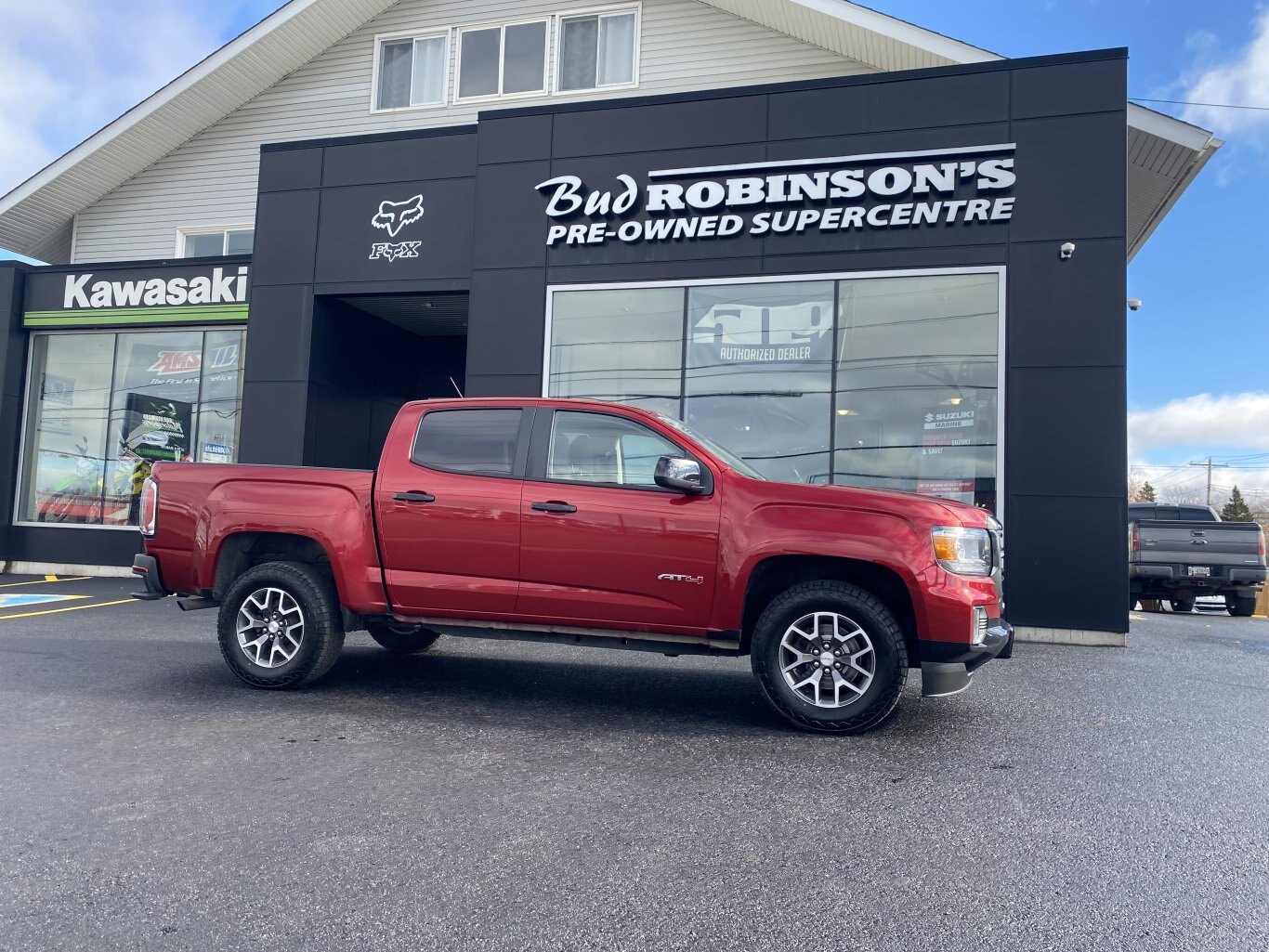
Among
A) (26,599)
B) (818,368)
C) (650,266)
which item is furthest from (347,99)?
(818,368)

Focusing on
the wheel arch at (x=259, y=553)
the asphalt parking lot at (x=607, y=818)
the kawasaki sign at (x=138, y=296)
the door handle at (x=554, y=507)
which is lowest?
the asphalt parking lot at (x=607, y=818)

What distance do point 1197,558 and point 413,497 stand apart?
1354cm

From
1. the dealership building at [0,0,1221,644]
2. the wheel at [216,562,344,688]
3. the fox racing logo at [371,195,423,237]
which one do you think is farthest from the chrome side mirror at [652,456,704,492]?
the fox racing logo at [371,195,423,237]

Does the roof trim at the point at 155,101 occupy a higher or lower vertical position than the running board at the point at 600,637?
higher

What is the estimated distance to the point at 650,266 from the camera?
1147 centimetres

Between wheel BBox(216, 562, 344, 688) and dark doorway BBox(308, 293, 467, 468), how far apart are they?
6.51m

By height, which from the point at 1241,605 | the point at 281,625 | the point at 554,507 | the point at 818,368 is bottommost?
the point at 1241,605

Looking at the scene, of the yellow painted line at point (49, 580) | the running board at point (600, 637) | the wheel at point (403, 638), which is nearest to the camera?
the running board at point (600, 637)

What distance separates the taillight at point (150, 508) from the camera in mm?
6055

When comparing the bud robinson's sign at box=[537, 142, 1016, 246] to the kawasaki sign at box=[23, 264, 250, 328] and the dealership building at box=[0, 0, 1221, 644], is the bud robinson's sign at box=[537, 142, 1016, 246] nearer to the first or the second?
the dealership building at box=[0, 0, 1221, 644]

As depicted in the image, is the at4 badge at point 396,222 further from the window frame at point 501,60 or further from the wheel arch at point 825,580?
the wheel arch at point 825,580

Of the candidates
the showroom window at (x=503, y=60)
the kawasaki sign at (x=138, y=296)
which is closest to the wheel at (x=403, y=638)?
the kawasaki sign at (x=138, y=296)

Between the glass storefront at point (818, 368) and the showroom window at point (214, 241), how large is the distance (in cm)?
818

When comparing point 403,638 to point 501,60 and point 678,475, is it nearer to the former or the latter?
point 678,475
